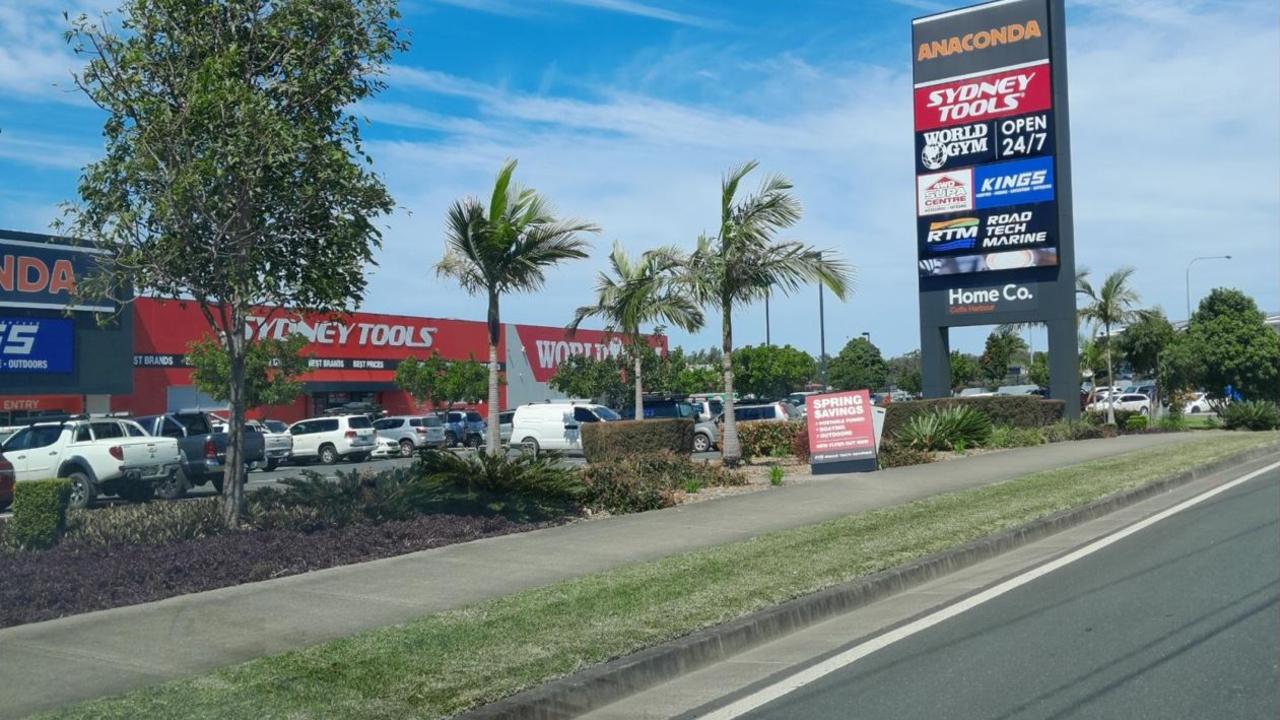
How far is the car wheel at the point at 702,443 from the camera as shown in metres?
33.8

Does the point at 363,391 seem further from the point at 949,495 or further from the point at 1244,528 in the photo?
the point at 1244,528

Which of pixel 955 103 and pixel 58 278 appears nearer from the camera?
pixel 955 103

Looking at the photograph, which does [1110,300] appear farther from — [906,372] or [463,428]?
[906,372]

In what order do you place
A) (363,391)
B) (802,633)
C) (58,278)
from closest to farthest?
(802,633) < (58,278) < (363,391)

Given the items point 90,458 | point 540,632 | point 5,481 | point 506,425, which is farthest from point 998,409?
point 540,632

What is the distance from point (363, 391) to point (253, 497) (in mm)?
41593

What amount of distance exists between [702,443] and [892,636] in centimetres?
2557

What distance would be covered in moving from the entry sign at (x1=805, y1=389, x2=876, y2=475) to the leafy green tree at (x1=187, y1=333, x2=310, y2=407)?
23307mm

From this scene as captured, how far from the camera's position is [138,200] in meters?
11.6

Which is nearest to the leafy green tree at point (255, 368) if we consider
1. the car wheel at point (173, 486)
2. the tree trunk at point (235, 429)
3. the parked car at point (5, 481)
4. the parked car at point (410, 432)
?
the parked car at point (410, 432)

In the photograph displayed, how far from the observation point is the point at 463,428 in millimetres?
43750

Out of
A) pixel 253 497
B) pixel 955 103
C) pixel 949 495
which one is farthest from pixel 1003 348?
pixel 253 497

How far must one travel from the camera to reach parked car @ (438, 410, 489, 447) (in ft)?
141

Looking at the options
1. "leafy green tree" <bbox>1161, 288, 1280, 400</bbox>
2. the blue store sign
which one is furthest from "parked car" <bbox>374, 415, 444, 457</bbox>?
"leafy green tree" <bbox>1161, 288, 1280, 400</bbox>
